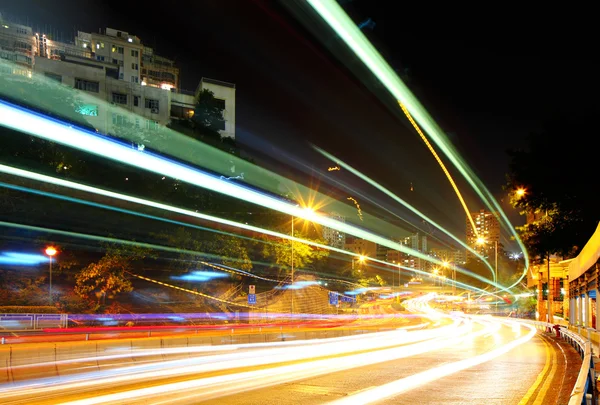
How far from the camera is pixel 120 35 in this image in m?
95.5

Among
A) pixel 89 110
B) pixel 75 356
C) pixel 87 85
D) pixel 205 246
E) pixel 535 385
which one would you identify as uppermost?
pixel 87 85

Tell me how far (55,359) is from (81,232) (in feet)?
73.0

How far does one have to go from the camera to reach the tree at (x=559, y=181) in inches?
1098

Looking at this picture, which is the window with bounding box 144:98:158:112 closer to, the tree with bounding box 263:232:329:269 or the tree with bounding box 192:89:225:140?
the tree with bounding box 192:89:225:140

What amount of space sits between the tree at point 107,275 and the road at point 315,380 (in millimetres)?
18078

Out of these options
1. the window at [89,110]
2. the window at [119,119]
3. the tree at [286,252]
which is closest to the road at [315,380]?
the tree at [286,252]

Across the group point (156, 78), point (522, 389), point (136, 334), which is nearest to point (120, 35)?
point (156, 78)

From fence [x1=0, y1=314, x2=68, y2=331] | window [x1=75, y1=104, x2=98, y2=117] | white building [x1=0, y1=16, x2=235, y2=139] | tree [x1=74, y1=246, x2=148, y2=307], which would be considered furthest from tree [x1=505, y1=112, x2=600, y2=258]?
window [x1=75, y1=104, x2=98, y2=117]

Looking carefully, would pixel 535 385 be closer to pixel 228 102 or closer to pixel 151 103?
pixel 151 103

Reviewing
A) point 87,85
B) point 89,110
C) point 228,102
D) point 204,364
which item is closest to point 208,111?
point 89,110

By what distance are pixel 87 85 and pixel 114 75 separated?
38.3ft

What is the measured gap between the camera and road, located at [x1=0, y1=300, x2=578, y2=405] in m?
10.4

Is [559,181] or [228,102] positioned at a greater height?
[228,102]

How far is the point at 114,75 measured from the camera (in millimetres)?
74062
